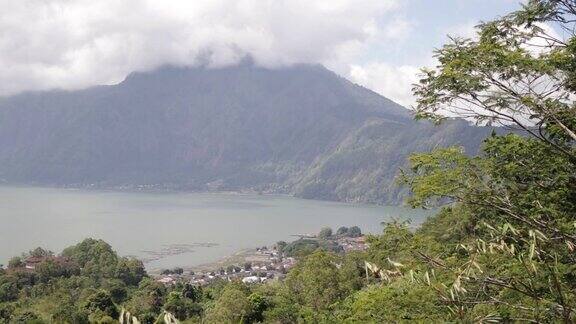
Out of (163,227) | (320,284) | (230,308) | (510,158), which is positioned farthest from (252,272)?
(510,158)

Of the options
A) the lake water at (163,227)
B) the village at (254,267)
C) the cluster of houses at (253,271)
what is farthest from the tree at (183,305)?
the lake water at (163,227)

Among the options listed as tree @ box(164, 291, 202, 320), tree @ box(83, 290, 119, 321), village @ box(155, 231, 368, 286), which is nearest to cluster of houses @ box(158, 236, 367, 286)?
village @ box(155, 231, 368, 286)

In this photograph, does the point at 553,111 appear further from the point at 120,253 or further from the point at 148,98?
the point at 148,98

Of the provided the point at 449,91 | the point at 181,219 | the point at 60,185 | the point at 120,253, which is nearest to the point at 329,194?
the point at 181,219

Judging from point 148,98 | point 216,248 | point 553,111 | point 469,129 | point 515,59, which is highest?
point 148,98

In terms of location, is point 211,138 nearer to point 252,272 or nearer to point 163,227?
point 163,227
